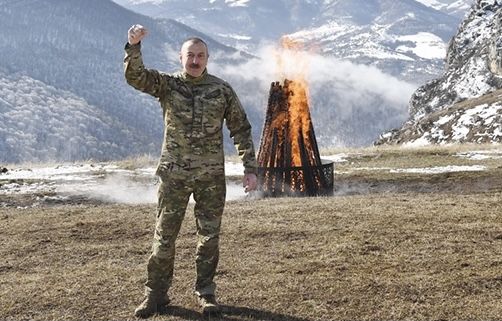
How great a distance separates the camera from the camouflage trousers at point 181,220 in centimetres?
573

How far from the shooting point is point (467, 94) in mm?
89750

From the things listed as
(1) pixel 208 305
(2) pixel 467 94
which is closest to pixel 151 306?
(1) pixel 208 305

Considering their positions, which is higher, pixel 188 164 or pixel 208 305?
pixel 188 164

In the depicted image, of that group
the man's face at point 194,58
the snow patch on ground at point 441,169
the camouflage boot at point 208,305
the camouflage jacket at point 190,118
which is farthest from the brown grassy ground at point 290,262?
the snow patch on ground at point 441,169

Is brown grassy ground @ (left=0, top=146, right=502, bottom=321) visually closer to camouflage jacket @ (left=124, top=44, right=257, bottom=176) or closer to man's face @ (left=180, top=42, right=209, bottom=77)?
camouflage jacket @ (left=124, top=44, right=257, bottom=176)

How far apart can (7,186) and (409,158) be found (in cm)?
1560

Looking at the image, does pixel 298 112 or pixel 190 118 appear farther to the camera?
pixel 298 112

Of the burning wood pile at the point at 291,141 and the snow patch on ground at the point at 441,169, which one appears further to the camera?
the snow patch on ground at the point at 441,169

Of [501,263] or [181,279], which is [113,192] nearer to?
[181,279]

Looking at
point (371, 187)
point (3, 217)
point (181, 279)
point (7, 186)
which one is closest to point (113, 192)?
point (7, 186)

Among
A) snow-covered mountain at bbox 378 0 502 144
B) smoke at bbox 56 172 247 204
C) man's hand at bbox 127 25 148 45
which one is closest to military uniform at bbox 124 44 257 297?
man's hand at bbox 127 25 148 45

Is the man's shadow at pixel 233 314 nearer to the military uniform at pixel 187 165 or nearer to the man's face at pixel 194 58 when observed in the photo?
the military uniform at pixel 187 165

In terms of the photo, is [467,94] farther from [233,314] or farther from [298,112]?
[233,314]

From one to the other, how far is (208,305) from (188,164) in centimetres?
148
